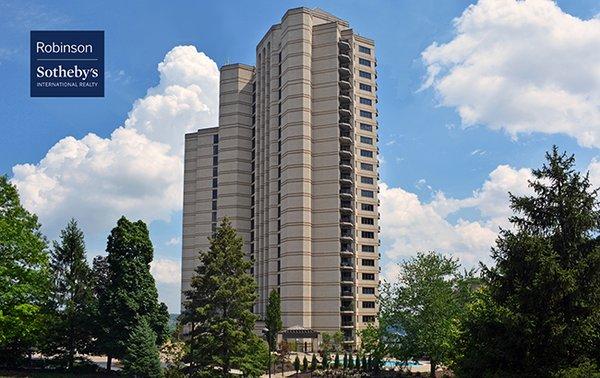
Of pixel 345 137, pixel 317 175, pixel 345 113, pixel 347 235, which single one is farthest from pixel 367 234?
pixel 345 113

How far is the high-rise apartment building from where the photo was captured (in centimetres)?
9581

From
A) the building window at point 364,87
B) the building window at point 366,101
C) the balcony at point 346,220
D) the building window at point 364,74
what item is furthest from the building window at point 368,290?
the building window at point 364,74

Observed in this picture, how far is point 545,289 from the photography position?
1118 inches

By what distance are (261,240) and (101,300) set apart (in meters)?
56.8

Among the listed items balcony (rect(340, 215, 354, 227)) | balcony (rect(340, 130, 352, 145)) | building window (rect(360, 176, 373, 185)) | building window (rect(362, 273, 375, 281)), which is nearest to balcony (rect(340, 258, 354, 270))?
building window (rect(362, 273, 375, 281))

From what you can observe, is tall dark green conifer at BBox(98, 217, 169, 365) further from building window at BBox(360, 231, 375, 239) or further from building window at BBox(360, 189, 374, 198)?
building window at BBox(360, 189, 374, 198)

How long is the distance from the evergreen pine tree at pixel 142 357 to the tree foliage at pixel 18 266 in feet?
27.6

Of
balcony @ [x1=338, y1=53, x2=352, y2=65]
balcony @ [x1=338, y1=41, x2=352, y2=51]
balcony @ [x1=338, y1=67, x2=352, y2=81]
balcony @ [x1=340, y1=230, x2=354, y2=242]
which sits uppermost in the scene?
balcony @ [x1=338, y1=41, x2=352, y2=51]

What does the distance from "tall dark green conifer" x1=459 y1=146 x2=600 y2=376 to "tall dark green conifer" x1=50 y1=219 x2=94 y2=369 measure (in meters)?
37.1

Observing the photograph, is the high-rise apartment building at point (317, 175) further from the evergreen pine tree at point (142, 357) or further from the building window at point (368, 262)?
the evergreen pine tree at point (142, 357)

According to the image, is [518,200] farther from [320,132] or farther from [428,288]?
[320,132]

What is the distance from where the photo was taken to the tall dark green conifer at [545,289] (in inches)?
1110

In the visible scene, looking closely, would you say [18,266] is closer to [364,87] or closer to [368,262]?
[368,262]

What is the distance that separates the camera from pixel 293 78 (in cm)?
10219
